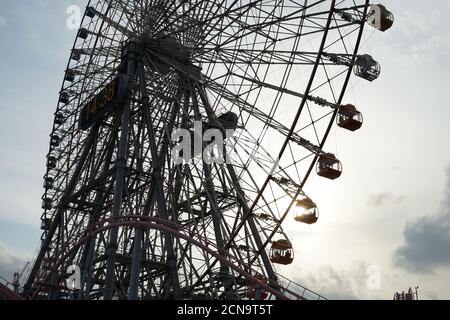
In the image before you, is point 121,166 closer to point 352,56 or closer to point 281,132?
point 281,132

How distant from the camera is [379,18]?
21703 mm

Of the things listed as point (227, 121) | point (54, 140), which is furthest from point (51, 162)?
point (227, 121)

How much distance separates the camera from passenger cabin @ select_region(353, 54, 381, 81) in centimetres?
2202

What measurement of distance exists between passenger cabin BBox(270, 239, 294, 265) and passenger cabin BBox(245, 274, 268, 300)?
157cm

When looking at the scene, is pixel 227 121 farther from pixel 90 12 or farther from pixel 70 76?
pixel 70 76

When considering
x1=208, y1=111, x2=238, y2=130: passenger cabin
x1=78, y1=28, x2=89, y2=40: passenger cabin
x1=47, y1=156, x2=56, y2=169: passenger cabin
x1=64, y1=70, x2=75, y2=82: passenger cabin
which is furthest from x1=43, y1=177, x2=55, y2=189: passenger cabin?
x1=208, y1=111, x2=238, y2=130: passenger cabin

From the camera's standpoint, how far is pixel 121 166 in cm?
2362

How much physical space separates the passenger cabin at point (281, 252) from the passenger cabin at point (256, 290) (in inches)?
61.8

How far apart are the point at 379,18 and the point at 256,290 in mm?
10915

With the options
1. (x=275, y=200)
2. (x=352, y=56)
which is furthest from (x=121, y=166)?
(x=352, y=56)

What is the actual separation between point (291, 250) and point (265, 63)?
7987 millimetres

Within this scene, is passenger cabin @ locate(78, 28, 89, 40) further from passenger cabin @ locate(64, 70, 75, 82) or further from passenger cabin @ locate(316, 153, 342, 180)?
passenger cabin @ locate(316, 153, 342, 180)

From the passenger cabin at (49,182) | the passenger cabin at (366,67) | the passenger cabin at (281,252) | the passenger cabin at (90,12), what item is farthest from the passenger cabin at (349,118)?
the passenger cabin at (49,182)

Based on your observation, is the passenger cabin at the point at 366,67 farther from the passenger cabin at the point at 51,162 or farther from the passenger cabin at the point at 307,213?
the passenger cabin at the point at 51,162
